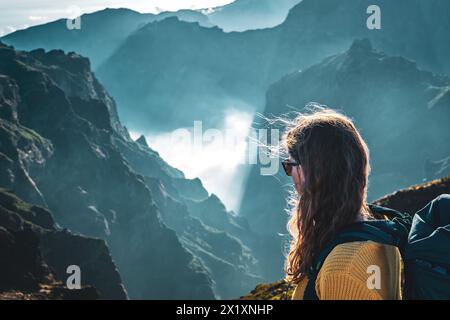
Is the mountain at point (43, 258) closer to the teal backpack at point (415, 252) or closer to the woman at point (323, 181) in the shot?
the woman at point (323, 181)

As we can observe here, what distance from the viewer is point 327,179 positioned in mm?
4695

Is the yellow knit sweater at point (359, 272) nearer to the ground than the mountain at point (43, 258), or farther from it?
farther from it

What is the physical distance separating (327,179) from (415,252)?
1.02 meters

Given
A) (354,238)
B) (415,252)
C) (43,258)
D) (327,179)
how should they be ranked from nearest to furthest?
1. (354,238)
2. (415,252)
3. (327,179)
4. (43,258)

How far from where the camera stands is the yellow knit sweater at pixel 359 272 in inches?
157

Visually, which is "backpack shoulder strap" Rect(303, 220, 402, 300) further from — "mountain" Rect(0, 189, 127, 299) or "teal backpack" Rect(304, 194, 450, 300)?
"mountain" Rect(0, 189, 127, 299)

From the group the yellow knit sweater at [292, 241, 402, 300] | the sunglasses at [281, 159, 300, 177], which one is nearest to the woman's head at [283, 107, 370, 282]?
the sunglasses at [281, 159, 300, 177]

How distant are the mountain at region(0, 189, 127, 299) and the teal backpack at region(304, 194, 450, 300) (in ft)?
240

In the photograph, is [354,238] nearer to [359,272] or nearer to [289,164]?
[359,272]

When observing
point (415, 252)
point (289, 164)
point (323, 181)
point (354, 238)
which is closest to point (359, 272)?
point (354, 238)

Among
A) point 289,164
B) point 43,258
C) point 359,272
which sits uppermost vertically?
point 289,164

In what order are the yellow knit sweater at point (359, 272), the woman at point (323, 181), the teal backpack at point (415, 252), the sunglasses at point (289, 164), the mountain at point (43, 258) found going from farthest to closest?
the mountain at point (43, 258) → the sunglasses at point (289, 164) → the woman at point (323, 181) → the teal backpack at point (415, 252) → the yellow knit sweater at point (359, 272)

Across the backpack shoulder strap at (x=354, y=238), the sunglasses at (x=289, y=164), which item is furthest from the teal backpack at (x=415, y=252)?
the sunglasses at (x=289, y=164)
